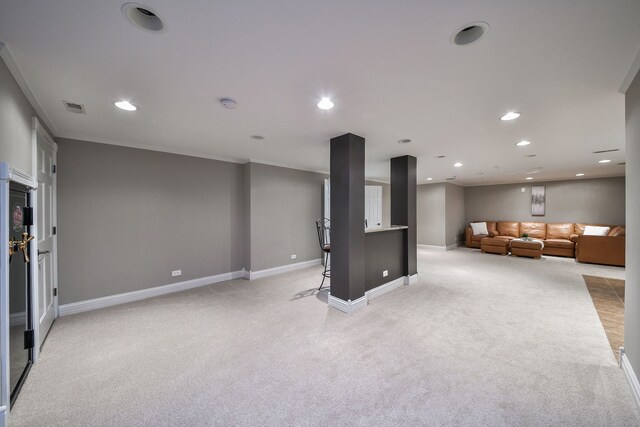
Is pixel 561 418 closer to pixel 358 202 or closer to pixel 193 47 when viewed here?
pixel 358 202

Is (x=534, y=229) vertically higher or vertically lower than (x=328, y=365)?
higher

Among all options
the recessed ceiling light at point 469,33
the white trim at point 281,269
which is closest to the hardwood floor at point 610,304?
the recessed ceiling light at point 469,33

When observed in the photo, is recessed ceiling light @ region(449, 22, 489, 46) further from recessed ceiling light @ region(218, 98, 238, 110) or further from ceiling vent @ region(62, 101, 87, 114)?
ceiling vent @ region(62, 101, 87, 114)

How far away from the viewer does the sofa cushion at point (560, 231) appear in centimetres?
749

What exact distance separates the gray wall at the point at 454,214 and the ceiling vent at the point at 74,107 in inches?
341

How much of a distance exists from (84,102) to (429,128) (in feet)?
11.6

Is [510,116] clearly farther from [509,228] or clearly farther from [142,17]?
[509,228]

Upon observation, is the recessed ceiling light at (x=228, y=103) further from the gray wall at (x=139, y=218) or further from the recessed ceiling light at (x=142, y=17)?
the gray wall at (x=139, y=218)

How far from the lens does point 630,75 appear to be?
1841mm

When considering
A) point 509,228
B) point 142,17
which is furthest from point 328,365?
point 509,228

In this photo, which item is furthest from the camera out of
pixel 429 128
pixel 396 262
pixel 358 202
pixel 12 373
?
pixel 396 262

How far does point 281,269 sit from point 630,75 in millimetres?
5050

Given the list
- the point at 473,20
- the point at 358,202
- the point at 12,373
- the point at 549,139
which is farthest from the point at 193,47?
the point at 549,139

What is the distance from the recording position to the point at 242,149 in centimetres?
405
